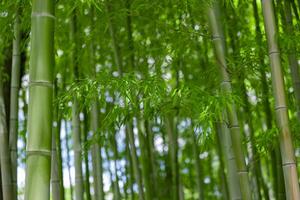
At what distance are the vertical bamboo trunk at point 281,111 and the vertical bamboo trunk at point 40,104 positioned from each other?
45.2 inches

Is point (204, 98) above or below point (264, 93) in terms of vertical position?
below

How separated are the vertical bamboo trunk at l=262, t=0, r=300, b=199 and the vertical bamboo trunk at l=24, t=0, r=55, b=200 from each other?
1147 millimetres

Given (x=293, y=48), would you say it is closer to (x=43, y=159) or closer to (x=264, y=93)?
(x=264, y=93)

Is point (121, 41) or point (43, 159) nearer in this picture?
point (43, 159)

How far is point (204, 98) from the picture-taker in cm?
256

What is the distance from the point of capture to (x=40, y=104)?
209 centimetres

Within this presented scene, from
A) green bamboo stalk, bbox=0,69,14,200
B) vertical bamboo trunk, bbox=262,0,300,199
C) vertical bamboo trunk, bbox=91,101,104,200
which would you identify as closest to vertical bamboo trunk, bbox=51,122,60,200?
green bamboo stalk, bbox=0,69,14,200

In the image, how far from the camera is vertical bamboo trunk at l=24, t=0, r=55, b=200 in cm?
201

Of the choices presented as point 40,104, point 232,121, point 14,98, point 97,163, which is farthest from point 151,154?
point 40,104

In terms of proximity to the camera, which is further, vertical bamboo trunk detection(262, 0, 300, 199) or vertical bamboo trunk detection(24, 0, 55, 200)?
vertical bamboo trunk detection(262, 0, 300, 199)

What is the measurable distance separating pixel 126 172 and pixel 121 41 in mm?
1886

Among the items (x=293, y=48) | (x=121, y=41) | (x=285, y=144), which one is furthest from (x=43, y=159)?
(x=121, y=41)

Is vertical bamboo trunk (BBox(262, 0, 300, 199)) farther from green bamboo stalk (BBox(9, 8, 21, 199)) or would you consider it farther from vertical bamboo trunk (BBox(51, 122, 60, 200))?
green bamboo stalk (BBox(9, 8, 21, 199))

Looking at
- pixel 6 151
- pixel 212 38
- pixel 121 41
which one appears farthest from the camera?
pixel 121 41
